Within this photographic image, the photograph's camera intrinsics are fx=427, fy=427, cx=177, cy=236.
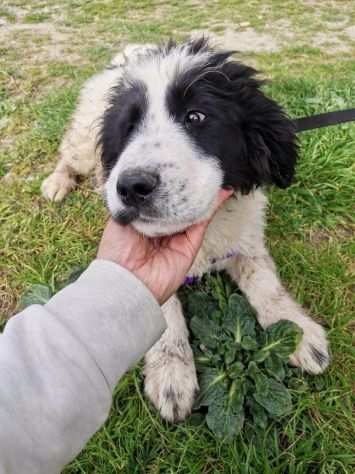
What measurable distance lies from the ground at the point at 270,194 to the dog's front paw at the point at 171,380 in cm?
6

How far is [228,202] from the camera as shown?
2.11m

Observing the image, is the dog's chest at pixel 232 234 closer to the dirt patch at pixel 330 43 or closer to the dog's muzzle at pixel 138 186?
the dog's muzzle at pixel 138 186

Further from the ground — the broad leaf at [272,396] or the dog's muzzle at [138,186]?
the dog's muzzle at [138,186]

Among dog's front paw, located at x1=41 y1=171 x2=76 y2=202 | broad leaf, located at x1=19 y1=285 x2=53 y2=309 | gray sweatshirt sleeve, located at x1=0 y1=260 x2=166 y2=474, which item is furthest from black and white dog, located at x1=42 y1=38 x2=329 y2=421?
dog's front paw, located at x1=41 y1=171 x2=76 y2=202

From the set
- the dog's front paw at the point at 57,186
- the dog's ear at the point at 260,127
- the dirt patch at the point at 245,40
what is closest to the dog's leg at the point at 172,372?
the dog's ear at the point at 260,127

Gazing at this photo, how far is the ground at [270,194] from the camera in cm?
171

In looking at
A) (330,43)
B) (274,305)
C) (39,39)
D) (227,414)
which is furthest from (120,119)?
(39,39)

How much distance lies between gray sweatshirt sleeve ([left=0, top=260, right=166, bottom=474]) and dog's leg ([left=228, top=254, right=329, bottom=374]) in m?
0.90

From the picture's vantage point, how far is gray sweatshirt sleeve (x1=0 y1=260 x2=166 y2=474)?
3.44 ft

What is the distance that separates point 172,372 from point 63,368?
86cm

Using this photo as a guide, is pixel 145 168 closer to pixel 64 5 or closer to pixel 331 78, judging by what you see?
pixel 331 78

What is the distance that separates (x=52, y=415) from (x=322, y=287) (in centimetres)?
163

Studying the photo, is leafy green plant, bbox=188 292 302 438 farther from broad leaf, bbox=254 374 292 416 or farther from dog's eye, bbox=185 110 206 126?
dog's eye, bbox=185 110 206 126

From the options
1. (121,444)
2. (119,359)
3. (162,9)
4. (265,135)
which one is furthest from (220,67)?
(162,9)
